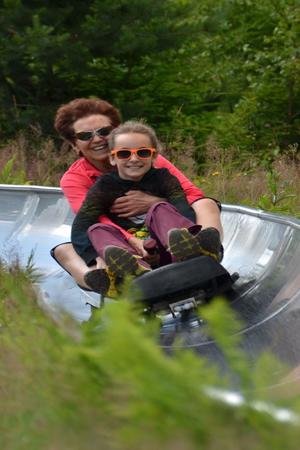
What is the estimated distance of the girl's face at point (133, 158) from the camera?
5.38 metres

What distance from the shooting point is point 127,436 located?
1719 millimetres

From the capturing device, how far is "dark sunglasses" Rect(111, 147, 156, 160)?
5.38 meters

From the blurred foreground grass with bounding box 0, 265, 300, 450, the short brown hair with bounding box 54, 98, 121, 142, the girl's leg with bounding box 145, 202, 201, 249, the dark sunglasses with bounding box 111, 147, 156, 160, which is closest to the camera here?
the blurred foreground grass with bounding box 0, 265, 300, 450

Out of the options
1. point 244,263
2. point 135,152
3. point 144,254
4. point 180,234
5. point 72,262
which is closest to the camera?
point 180,234

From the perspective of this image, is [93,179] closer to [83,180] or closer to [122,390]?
[83,180]

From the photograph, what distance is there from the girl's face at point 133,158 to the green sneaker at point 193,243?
62 cm

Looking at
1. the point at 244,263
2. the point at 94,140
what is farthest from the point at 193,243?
the point at 244,263

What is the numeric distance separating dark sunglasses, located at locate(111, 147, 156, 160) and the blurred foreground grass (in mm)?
3318

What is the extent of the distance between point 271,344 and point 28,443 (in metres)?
2.82

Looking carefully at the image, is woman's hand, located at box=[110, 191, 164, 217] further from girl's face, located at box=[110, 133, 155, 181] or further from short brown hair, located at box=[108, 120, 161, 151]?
short brown hair, located at box=[108, 120, 161, 151]

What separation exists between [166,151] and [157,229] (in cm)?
674

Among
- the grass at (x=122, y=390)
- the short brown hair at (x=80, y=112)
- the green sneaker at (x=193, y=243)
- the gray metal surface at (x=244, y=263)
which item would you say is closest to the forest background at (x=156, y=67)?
the gray metal surface at (x=244, y=263)

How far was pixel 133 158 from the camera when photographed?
17.6ft

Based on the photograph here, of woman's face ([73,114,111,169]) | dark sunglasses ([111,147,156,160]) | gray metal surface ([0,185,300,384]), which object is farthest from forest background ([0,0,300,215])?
dark sunglasses ([111,147,156,160])
